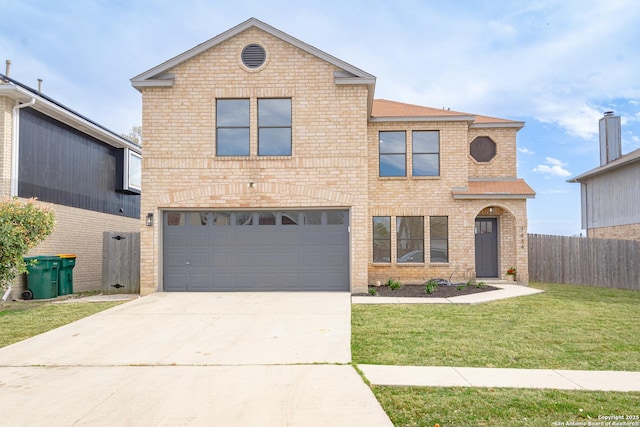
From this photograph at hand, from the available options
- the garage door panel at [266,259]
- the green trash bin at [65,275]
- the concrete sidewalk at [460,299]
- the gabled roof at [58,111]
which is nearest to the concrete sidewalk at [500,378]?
the concrete sidewalk at [460,299]

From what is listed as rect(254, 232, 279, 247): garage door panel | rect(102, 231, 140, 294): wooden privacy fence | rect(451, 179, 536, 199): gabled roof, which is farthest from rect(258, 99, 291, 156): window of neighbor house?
rect(451, 179, 536, 199): gabled roof

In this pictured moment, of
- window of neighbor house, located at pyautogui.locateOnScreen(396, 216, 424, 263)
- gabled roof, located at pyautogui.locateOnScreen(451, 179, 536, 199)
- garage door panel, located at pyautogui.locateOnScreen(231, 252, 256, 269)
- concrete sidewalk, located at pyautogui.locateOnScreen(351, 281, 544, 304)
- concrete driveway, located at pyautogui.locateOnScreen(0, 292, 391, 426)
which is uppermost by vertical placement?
gabled roof, located at pyautogui.locateOnScreen(451, 179, 536, 199)

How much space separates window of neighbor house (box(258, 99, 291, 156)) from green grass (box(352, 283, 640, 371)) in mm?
5260

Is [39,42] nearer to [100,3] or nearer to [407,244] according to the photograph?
[100,3]

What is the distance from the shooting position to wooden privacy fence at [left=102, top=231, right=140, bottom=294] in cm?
1485

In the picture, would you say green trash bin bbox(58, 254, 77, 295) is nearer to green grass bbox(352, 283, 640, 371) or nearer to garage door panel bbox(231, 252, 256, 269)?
garage door panel bbox(231, 252, 256, 269)

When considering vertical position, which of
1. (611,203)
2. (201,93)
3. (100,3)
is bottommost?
(611,203)

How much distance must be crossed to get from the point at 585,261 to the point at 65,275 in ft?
60.5

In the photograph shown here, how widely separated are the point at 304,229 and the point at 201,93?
5.07m

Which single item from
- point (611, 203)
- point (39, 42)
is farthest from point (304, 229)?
point (611, 203)

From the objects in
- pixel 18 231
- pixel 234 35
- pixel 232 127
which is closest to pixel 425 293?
pixel 232 127

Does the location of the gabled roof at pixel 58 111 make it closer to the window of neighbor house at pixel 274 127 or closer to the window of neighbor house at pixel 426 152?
the window of neighbor house at pixel 274 127

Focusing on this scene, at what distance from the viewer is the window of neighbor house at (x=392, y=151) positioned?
16.3 metres

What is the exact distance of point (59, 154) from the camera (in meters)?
15.6
